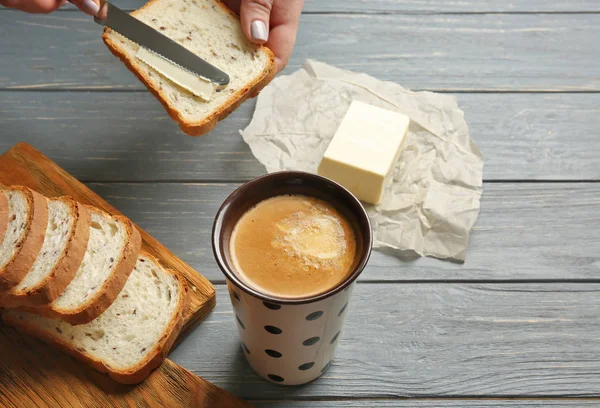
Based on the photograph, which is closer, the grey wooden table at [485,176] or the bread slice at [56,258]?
the bread slice at [56,258]

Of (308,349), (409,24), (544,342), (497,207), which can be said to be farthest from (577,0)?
(308,349)

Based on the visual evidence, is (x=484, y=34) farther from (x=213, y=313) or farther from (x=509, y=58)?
(x=213, y=313)

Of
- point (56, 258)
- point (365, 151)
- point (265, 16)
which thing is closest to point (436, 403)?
point (365, 151)

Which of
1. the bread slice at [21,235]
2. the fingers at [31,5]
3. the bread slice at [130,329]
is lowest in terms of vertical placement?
the bread slice at [130,329]

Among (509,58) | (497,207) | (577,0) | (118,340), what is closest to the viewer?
(118,340)

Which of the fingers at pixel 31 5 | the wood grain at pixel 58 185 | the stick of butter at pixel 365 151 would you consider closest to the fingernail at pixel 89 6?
the fingers at pixel 31 5

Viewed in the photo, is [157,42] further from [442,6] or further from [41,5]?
[442,6]

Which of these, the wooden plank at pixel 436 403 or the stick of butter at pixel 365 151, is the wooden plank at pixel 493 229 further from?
the wooden plank at pixel 436 403

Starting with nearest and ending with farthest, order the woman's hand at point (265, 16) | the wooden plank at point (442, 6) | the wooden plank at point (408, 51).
A: the woman's hand at point (265, 16), the wooden plank at point (408, 51), the wooden plank at point (442, 6)
